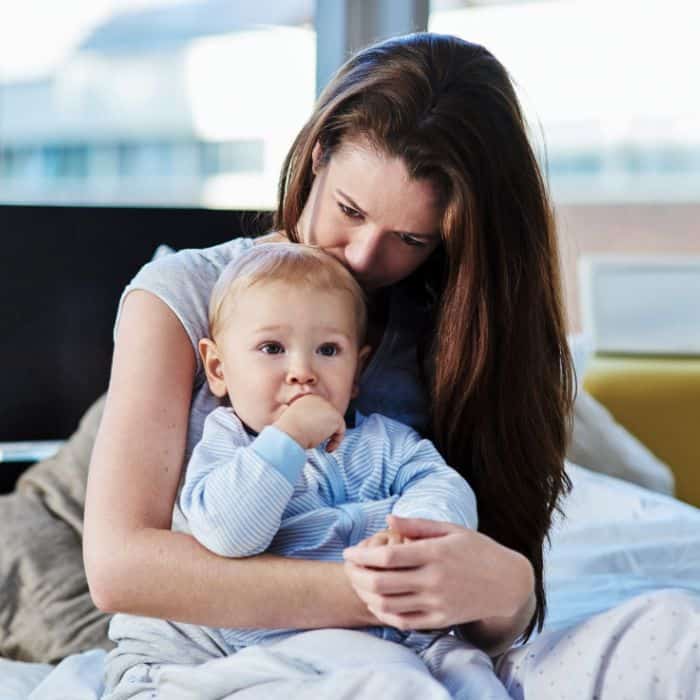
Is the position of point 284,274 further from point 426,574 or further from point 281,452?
point 426,574

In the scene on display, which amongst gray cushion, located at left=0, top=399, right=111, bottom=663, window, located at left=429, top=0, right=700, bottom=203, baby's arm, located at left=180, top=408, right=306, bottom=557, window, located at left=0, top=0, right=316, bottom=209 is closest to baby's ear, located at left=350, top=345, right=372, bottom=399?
baby's arm, located at left=180, top=408, right=306, bottom=557

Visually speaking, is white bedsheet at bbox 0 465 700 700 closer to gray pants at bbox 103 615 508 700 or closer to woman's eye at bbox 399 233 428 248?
gray pants at bbox 103 615 508 700

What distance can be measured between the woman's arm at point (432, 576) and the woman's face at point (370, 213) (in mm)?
357

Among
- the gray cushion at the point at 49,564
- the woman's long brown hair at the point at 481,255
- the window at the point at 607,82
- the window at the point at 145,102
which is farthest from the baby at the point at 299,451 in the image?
the window at the point at 607,82

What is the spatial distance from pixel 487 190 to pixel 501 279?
0.35ft

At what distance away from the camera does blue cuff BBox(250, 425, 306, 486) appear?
3.52 feet

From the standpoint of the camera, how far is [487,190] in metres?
1.29

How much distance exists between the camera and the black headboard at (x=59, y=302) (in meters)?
2.69

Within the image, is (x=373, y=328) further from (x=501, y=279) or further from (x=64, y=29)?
(x=64, y=29)

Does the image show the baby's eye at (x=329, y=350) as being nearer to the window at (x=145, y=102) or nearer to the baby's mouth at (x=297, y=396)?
the baby's mouth at (x=297, y=396)

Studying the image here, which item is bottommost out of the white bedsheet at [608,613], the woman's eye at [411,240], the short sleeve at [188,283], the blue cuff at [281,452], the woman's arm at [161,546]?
the white bedsheet at [608,613]

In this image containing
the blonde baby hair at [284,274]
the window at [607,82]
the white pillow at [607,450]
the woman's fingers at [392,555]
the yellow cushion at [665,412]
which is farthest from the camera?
the window at [607,82]

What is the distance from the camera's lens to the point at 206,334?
1.27m

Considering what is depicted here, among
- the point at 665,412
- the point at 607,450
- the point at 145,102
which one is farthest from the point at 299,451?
the point at 145,102
